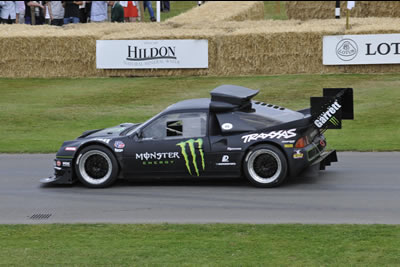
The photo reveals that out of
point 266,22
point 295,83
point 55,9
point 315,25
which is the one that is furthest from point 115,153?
point 55,9

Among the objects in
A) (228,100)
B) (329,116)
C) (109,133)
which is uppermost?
(228,100)

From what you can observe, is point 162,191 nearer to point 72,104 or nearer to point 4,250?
point 4,250

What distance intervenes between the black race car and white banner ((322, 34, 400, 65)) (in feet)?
35.7

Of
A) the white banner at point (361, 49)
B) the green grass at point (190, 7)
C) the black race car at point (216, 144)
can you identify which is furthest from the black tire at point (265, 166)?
→ the green grass at point (190, 7)

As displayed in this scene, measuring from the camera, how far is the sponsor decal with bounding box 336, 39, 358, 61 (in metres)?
23.8

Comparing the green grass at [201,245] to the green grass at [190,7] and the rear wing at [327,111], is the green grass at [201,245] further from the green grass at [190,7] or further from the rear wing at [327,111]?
the green grass at [190,7]

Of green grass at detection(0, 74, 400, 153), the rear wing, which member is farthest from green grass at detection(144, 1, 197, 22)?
the rear wing

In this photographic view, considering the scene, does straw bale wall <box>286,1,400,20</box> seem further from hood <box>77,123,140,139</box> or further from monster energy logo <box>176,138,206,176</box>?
monster energy logo <box>176,138,206,176</box>

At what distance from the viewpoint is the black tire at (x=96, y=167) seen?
1300 centimetres

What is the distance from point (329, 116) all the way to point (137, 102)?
35.1ft

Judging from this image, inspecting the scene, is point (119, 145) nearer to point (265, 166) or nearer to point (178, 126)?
point (178, 126)

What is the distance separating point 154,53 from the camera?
82.5 ft

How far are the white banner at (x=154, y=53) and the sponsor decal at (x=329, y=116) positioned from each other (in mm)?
12418

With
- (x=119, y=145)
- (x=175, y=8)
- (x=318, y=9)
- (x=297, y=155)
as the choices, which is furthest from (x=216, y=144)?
(x=175, y=8)
